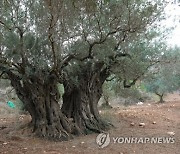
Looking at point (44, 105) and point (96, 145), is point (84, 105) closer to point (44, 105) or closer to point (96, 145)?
point (44, 105)

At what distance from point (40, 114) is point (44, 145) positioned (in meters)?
1.24

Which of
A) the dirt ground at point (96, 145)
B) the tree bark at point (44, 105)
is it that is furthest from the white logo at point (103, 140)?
the tree bark at point (44, 105)

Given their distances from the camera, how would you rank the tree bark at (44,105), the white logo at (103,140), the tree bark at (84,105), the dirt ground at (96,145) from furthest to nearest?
the tree bark at (84,105), the tree bark at (44,105), the white logo at (103,140), the dirt ground at (96,145)

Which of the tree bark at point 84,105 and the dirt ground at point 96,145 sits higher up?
the tree bark at point 84,105

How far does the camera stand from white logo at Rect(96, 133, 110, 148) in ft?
23.0

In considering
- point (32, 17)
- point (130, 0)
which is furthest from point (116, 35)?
point (32, 17)

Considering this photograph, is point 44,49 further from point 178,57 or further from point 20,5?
point 178,57

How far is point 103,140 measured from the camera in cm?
741

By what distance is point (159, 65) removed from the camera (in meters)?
9.77

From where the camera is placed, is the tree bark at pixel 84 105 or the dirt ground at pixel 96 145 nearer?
the dirt ground at pixel 96 145

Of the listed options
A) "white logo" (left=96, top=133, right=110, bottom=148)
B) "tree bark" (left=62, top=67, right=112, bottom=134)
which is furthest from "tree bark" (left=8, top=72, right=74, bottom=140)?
"white logo" (left=96, top=133, right=110, bottom=148)

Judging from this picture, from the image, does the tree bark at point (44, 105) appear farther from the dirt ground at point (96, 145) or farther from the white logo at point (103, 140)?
the white logo at point (103, 140)

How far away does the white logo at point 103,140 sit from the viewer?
276 inches

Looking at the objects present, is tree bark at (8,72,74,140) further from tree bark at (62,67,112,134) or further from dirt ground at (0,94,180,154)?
tree bark at (62,67,112,134)
